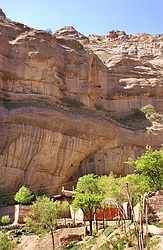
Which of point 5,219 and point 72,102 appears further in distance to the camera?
point 72,102

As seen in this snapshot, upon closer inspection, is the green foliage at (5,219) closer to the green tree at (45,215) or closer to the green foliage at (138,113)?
the green tree at (45,215)

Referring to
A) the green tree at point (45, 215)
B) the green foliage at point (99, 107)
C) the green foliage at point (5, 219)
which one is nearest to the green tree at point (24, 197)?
the green foliage at point (5, 219)

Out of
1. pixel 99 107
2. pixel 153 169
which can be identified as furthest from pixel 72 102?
pixel 153 169

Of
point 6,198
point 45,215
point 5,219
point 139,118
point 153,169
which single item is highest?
point 139,118

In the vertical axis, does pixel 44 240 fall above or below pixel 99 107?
below

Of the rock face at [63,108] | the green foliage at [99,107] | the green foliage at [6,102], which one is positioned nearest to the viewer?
the rock face at [63,108]

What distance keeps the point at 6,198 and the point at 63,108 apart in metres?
16.4

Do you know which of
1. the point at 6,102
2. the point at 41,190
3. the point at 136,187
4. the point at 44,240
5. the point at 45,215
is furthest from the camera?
the point at 6,102

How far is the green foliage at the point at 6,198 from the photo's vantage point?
36.4m

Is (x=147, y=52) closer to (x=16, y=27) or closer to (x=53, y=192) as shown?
(x=16, y=27)

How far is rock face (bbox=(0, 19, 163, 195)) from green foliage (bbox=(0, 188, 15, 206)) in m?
1.51

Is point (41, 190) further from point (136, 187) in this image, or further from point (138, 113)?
point (138, 113)

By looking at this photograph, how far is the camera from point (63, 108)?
4784cm

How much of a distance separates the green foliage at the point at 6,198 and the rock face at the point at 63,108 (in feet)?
4.94
